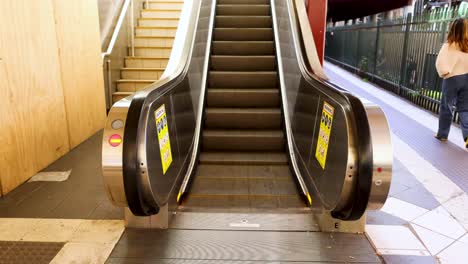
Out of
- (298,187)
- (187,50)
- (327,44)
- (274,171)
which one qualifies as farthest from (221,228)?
(327,44)

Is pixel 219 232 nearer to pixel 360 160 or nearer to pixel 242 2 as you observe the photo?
pixel 360 160

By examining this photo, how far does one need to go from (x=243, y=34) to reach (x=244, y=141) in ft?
7.13

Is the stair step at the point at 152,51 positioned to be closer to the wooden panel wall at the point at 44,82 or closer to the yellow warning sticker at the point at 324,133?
the wooden panel wall at the point at 44,82

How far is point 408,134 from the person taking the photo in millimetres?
4988

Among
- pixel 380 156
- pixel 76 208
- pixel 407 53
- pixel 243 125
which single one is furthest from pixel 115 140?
pixel 407 53

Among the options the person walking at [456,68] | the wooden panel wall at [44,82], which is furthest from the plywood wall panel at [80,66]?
the person walking at [456,68]

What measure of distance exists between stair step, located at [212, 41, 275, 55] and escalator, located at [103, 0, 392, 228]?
0.05 feet

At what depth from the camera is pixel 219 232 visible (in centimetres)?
261

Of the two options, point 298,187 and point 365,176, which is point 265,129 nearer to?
point 298,187

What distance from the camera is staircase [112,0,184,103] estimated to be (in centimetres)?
644

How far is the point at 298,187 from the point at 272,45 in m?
2.63

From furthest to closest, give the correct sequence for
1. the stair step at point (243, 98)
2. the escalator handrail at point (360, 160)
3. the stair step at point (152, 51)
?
1. the stair step at point (152, 51)
2. the stair step at point (243, 98)
3. the escalator handrail at point (360, 160)

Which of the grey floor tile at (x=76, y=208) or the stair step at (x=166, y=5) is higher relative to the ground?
the stair step at (x=166, y=5)

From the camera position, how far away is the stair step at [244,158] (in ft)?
→ 12.9
